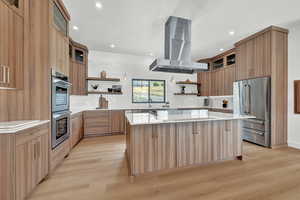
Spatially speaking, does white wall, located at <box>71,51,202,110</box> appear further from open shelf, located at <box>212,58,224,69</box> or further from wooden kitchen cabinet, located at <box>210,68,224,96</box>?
open shelf, located at <box>212,58,224,69</box>

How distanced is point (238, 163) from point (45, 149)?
3329mm

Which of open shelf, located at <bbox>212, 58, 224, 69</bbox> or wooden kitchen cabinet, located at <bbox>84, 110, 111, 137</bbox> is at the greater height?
open shelf, located at <bbox>212, 58, 224, 69</bbox>

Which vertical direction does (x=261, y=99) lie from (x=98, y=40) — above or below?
below

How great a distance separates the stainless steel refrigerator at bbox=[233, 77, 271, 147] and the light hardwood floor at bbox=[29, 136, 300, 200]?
71 centimetres

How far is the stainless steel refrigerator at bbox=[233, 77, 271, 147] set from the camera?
3.32 meters

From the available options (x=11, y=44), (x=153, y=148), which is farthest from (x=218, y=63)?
(x=11, y=44)

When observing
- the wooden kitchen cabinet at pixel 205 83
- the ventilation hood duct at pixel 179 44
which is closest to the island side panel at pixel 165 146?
the ventilation hood duct at pixel 179 44

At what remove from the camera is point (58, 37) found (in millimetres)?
2404

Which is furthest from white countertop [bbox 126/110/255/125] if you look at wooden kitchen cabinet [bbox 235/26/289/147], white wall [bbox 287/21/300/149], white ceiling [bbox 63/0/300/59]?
white ceiling [bbox 63/0/300/59]

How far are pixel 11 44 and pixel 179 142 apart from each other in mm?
2744

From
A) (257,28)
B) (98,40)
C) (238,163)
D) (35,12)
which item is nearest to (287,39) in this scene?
(257,28)

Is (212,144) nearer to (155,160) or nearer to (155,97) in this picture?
(155,160)

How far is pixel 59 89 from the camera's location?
2430 mm

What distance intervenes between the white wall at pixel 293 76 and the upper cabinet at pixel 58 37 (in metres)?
5.13
